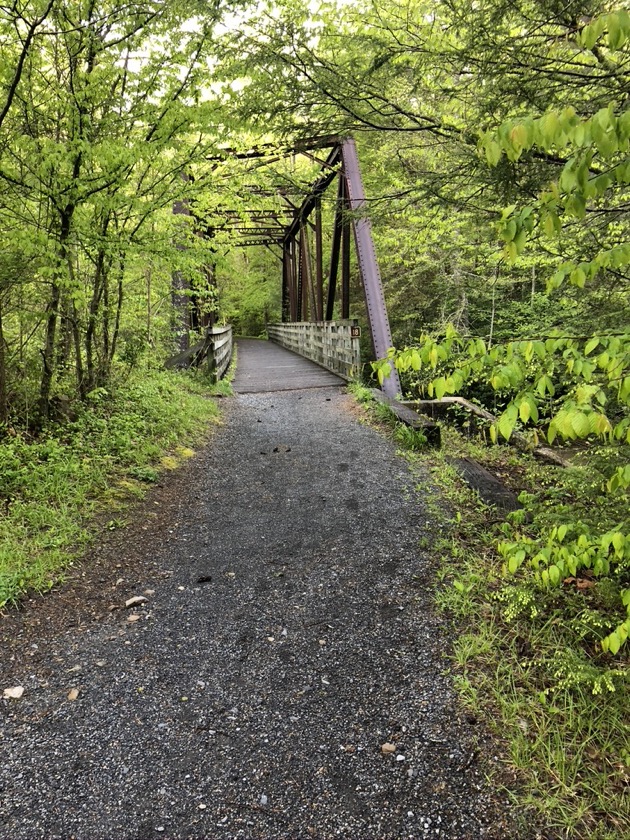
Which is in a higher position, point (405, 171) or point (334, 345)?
point (405, 171)

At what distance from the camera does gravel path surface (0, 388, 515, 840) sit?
1.58 metres

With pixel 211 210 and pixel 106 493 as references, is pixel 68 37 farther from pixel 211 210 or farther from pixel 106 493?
pixel 106 493

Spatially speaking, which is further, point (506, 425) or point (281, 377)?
point (281, 377)

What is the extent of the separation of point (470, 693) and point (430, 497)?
203 centimetres

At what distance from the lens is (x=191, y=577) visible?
2963 millimetres

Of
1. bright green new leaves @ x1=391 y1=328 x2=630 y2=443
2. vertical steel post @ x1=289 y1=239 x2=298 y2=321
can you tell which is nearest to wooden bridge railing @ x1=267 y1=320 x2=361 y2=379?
vertical steel post @ x1=289 y1=239 x2=298 y2=321

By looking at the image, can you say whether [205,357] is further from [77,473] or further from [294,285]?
[294,285]

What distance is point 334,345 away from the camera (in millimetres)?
10422

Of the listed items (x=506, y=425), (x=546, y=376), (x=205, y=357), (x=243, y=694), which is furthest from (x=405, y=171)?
(x=205, y=357)

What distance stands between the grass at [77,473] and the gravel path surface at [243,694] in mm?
223

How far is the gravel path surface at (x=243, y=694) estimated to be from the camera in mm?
1580

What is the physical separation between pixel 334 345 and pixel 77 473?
7214 mm

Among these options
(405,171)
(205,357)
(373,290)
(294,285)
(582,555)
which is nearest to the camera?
(582,555)

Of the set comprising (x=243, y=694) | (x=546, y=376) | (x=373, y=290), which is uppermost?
(x=373, y=290)
